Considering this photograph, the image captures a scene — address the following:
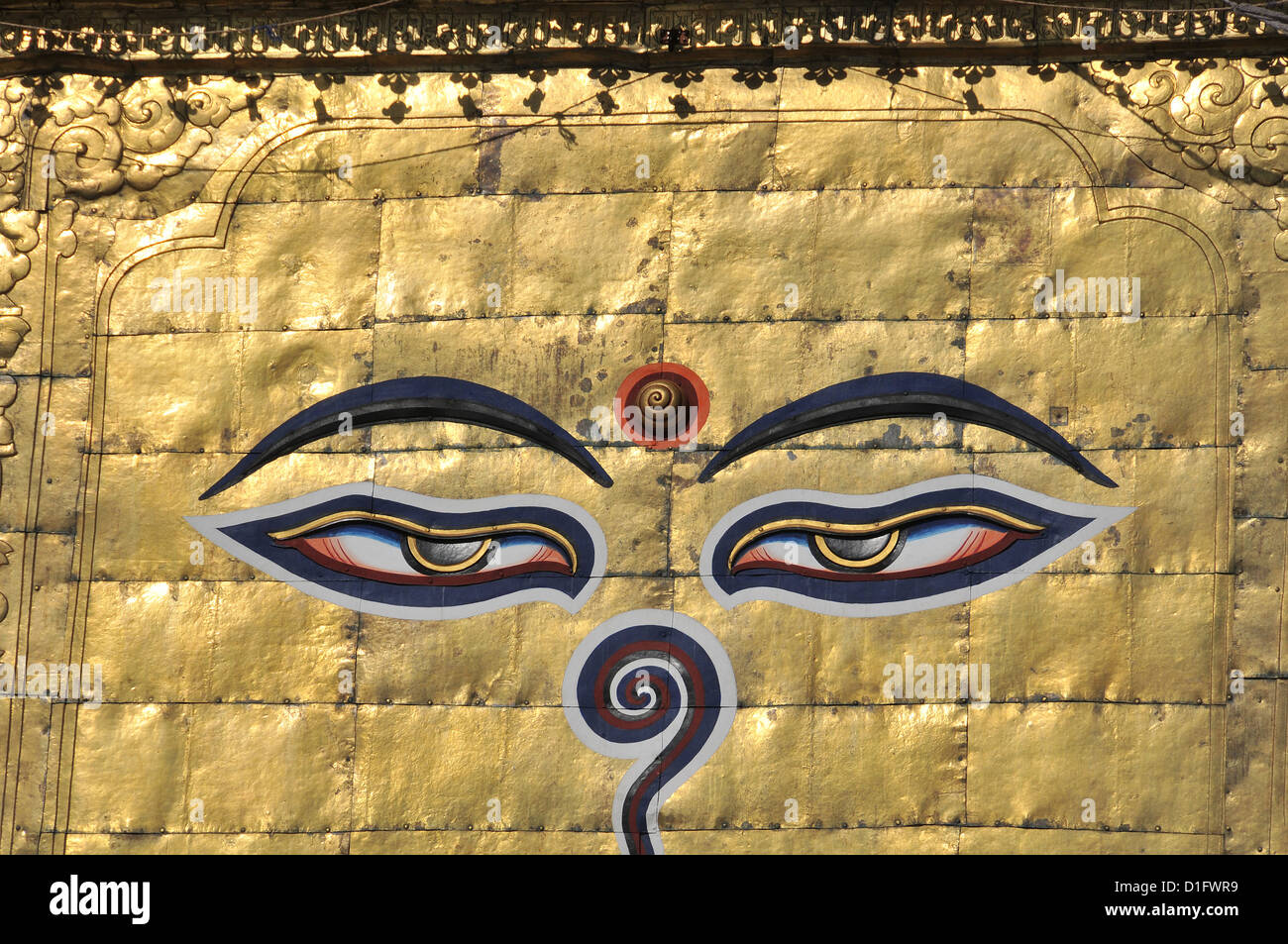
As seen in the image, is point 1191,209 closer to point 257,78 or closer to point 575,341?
point 575,341

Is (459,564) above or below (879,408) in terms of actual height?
below

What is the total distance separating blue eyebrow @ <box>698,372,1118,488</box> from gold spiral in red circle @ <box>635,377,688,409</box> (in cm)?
66

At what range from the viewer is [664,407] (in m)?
11.6

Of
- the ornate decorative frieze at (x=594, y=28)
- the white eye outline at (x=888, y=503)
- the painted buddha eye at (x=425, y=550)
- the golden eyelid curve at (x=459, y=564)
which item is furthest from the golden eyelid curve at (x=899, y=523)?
the ornate decorative frieze at (x=594, y=28)

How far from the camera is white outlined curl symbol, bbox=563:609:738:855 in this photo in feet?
37.1

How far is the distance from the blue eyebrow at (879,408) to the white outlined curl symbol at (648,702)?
5.23 ft

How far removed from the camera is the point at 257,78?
Result: 1224cm

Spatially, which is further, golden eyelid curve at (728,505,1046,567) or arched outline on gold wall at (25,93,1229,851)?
arched outline on gold wall at (25,93,1229,851)

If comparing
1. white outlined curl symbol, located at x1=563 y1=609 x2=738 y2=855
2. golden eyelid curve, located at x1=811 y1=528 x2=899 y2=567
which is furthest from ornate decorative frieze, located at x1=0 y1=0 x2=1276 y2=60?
white outlined curl symbol, located at x1=563 y1=609 x2=738 y2=855

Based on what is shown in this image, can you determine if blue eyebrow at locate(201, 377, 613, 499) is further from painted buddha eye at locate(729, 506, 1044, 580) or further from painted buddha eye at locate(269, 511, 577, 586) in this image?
painted buddha eye at locate(729, 506, 1044, 580)

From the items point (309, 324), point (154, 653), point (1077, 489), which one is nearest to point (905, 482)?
point (1077, 489)

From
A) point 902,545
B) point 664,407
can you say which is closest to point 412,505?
point 664,407

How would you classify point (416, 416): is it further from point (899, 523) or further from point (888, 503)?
point (899, 523)

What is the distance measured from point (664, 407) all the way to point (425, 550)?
8.70 feet
